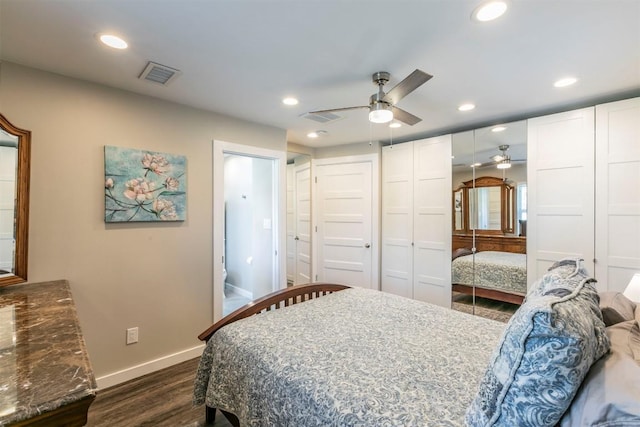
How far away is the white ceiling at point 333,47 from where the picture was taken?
1479mm

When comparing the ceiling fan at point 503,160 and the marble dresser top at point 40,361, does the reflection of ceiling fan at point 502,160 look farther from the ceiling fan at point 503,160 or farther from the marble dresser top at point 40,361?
the marble dresser top at point 40,361

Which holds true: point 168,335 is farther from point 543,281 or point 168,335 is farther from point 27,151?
point 543,281

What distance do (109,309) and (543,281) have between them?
3.00 meters

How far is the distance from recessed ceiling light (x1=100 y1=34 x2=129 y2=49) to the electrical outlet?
85.7 inches

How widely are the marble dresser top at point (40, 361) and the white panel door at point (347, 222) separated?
10.6 ft

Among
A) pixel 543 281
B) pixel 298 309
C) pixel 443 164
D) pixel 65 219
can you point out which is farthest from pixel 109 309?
pixel 443 164

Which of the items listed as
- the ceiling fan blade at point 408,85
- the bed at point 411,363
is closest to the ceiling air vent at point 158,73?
the ceiling fan blade at point 408,85

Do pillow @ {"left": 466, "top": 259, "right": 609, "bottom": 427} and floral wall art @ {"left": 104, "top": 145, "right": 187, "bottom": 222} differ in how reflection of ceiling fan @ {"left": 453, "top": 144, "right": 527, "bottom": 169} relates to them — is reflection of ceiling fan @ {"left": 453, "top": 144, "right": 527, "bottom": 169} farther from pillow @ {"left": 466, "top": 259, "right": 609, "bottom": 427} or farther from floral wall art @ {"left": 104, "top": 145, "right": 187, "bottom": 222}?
floral wall art @ {"left": 104, "top": 145, "right": 187, "bottom": 222}

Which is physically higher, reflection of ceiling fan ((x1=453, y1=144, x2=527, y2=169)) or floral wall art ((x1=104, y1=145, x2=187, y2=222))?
reflection of ceiling fan ((x1=453, y1=144, x2=527, y2=169))

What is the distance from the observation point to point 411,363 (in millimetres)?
1391

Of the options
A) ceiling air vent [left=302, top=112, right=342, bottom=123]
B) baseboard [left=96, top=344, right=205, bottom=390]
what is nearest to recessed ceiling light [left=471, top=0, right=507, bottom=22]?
ceiling air vent [left=302, top=112, right=342, bottom=123]

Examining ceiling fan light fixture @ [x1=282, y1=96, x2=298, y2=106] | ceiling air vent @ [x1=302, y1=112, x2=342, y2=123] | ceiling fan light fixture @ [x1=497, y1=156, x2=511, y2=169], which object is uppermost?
ceiling fan light fixture @ [x1=282, y1=96, x2=298, y2=106]

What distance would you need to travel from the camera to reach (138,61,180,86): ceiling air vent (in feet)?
6.74

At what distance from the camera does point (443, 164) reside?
143 inches
